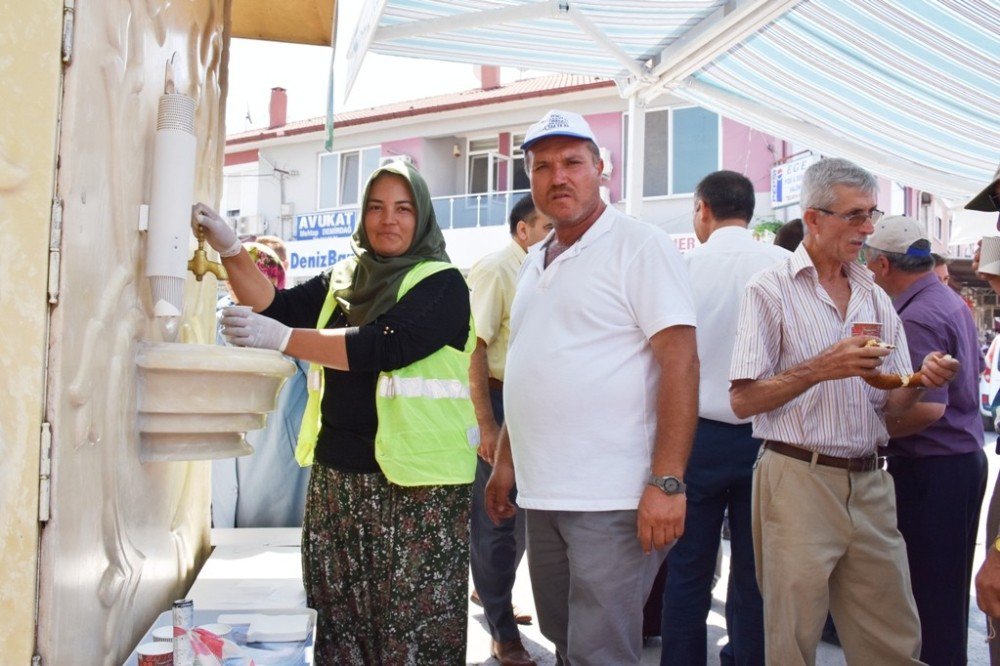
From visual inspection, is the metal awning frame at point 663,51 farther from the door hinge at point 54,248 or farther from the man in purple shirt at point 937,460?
the door hinge at point 54,248

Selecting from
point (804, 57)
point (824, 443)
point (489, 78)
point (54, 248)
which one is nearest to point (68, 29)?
point (54, 248)

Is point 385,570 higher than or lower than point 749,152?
lower

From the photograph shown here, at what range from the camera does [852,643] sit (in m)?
2.92

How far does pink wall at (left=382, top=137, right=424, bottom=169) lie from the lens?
23.1 m

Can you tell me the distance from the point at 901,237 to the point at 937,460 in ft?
3.10

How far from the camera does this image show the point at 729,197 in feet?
12.8

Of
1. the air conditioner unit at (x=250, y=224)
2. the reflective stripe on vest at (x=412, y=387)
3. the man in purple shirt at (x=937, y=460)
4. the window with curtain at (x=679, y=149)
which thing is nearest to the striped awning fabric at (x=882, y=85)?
the man in purple shirt at (x=937, y=460)

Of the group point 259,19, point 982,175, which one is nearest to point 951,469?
point 982,175

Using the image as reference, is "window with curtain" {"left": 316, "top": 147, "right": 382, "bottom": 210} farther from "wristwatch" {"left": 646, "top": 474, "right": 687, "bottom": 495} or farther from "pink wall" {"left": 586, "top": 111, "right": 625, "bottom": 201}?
"wristwatch" {"left": 646, "top": 474, "right": 687, "bottom": 495}

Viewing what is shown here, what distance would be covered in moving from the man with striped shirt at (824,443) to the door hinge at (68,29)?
216cm

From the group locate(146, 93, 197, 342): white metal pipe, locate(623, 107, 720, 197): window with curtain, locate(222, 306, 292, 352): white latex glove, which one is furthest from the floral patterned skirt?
locate(623, 107, 720, 197): window with curtain

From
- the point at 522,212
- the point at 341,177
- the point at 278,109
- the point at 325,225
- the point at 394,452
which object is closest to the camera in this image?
the point at 394,452

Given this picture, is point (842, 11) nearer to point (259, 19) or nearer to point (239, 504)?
point (259, 19)

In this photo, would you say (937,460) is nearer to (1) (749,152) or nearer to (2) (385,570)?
(2) (385,570)
